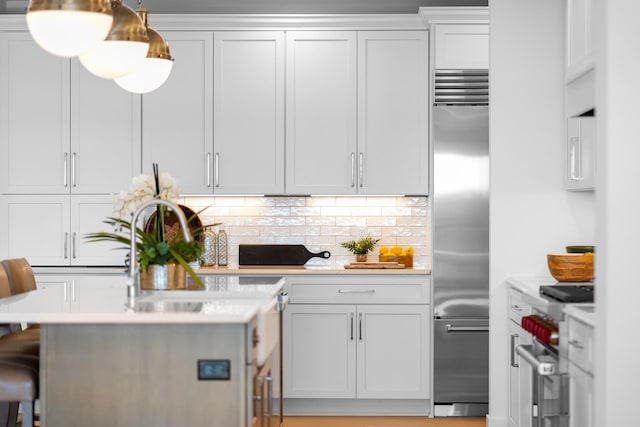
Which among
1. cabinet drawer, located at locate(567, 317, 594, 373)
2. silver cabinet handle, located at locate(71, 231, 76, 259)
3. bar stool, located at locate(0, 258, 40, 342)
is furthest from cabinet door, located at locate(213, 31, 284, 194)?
cabinet drawer, located at locate(567, 317, 594, 373)

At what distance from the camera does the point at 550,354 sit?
10.9 feet

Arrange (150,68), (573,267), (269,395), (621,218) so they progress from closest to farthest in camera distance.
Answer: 1. (621,218)
2. (269,395)
3. (150,68)
4. (573,267)

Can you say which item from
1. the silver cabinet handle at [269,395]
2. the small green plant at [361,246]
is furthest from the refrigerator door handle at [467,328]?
the silver cabinet handle at [269,395]

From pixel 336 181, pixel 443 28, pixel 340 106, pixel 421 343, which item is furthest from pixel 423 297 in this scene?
pixel 443 28

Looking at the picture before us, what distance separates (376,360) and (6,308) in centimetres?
289

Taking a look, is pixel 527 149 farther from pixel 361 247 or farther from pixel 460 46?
pixel 361 247

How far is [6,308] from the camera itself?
2773 millimetres

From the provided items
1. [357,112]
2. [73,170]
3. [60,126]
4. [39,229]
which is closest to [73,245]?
[39,229]

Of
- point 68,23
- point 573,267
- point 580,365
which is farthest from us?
point 573,267

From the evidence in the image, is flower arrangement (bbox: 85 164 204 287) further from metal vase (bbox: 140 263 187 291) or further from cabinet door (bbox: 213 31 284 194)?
cabinet door (bbox: 213 31 284 194)

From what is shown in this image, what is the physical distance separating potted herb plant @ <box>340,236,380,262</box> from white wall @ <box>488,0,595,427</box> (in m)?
1.33

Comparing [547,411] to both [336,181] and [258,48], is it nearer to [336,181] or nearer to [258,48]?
[336,181]

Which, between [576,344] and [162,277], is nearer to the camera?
[576,344]

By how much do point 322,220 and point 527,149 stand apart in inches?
73.1
